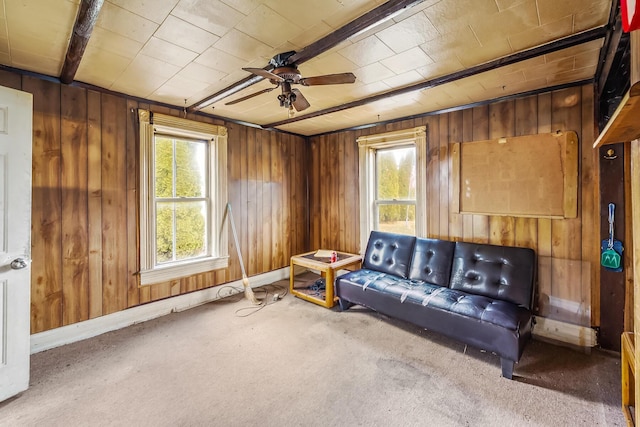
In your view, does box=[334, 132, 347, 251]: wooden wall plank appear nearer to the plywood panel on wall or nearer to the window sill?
the plywood panel on wall

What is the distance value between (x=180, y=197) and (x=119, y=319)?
1.40 metres

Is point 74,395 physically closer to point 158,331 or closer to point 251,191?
point 158,331

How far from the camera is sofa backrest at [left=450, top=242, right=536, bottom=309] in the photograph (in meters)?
2.48

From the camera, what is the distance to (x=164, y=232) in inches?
127

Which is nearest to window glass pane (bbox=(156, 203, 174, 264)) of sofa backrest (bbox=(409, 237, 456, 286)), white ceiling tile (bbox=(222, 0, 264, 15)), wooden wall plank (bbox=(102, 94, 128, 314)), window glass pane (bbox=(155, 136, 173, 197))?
window glass pane (bbox=(155, 136, 173, 197))

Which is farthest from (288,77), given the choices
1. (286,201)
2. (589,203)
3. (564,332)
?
(564,332)

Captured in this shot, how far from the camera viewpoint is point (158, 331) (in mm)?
2734

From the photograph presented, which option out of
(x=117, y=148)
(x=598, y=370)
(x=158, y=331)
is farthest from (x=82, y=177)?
(x=598, y=370)

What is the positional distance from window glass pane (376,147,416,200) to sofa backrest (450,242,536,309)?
3.43 ft

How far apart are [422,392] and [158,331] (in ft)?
7.93

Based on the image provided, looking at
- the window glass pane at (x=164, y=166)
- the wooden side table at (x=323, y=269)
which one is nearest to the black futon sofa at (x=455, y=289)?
the wooden side table at (x=323, y=269)

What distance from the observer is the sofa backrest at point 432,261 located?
2955mm

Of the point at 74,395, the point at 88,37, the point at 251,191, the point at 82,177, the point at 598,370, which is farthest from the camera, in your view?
the point at 251,191

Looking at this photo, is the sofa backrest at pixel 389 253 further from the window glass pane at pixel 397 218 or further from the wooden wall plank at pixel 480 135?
the wooden wall plank at pixel 480 135
